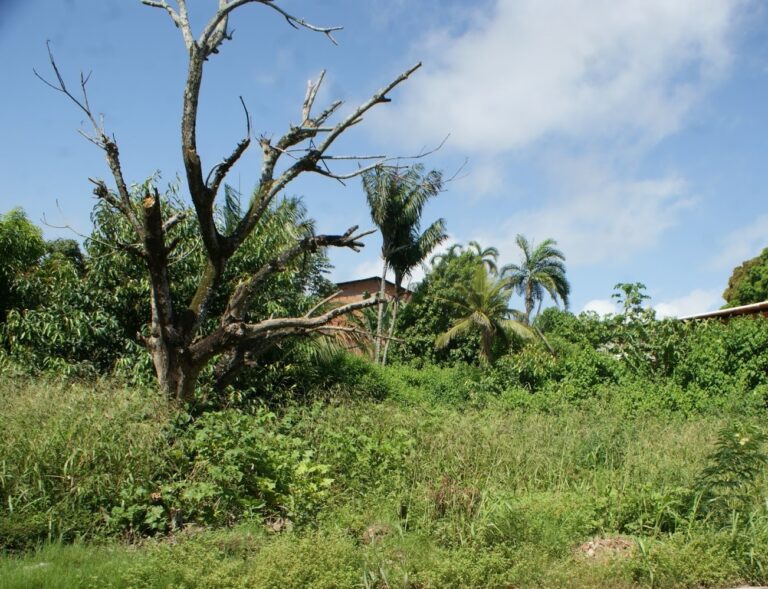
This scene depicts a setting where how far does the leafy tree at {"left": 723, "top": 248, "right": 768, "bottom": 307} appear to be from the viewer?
31.8 meters

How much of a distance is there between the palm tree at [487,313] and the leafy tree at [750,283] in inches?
525

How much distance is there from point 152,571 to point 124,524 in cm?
171

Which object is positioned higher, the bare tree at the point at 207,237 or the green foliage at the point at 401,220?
the green foliage at the point at 401,220

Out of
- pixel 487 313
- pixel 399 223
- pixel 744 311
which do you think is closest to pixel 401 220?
pixel 399 223

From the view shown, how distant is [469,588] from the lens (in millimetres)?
4582

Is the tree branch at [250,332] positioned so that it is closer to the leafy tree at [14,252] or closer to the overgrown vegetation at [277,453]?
the overgrown vegetation at [277,453]

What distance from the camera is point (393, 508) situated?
20.5 ft

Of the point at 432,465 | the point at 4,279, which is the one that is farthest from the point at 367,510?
the point at 4,279

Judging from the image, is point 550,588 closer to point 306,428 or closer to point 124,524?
point 124,524

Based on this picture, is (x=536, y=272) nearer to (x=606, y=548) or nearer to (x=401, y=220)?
(x=401, y=220)

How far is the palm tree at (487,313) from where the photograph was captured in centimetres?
2475

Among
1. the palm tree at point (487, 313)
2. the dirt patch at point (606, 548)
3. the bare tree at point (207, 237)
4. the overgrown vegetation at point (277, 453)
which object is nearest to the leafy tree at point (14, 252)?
the overgrown vegetation at point (277, 453)

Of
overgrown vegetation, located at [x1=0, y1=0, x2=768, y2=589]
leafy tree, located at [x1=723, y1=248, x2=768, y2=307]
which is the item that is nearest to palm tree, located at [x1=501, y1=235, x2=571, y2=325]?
leafy tree, located at [x1=723, y1=248, x2=768, y2=307]

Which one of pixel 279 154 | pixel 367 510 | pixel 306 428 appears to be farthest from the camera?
pixel 279 154
